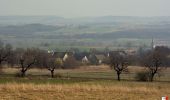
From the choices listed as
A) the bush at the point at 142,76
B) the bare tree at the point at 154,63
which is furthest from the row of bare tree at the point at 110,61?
the bush at the point at 142,76

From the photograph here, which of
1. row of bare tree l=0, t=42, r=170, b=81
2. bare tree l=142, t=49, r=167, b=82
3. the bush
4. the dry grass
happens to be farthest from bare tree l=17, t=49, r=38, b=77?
the dry grass

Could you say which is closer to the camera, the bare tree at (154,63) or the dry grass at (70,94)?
the dry grass at (70,94)

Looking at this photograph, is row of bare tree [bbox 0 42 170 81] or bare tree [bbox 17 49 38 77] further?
bare tree [bbox 17 49 38 77]

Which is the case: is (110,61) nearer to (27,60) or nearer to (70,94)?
(27,60)

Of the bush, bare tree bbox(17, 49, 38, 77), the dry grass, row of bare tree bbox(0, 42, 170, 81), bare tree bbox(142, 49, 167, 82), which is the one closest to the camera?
the dry grass

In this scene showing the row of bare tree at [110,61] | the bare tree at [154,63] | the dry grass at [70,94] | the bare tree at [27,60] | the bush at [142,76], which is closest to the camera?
the dry grass at [70,94]

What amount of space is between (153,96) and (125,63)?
40784 millimetres

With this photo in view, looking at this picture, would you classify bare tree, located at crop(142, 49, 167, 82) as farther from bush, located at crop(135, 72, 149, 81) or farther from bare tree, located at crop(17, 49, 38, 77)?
bare tree, located at crop(17, 49, 38, 77)

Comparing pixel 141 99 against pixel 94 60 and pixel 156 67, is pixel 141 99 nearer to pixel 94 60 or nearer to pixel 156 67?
pixel 156 67

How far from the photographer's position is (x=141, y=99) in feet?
65.0

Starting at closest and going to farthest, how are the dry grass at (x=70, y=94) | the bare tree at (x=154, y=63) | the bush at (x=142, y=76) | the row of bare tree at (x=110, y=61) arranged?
the dry grass at (x=70, y=94)
the bush at (x=142, y=76)
the bare tree at (x=154, y=63)
the row of bare tree at (x=110, y=61)

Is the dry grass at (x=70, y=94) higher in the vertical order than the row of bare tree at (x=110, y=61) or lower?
lower

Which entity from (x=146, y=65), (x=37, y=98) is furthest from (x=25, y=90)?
(x=146, y=65)

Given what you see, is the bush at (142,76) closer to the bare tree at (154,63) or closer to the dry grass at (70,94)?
the bare tree at (154,63)
